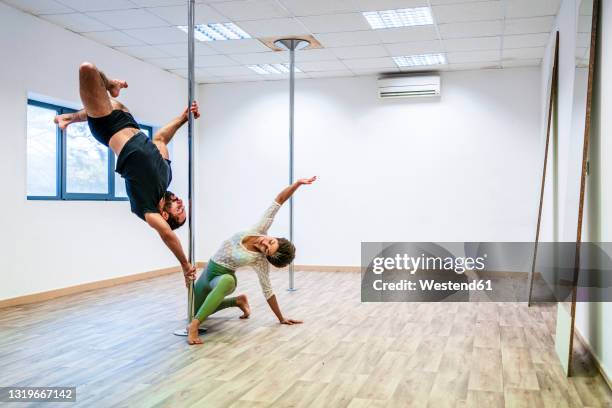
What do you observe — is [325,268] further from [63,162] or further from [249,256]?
[249,256]

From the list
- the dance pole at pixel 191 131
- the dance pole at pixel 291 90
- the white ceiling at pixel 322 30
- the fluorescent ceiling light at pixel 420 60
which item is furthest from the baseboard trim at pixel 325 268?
the dance pole at pixel 191 131

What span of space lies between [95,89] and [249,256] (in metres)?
1.86

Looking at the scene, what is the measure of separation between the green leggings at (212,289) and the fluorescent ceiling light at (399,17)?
9.84 feet

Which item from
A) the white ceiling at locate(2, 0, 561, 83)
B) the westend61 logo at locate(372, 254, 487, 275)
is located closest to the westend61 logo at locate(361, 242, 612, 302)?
the westend61 logo at locate(372, 254, 487, 275)

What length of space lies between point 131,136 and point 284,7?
109 inches

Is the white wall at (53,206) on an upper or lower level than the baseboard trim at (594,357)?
upper

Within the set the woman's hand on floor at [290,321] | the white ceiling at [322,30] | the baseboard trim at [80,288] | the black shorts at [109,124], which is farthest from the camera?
the baseboard trim at [80,288]

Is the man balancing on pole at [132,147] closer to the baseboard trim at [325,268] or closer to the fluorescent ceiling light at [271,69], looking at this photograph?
the fluorescent ceiling light at [271,69]

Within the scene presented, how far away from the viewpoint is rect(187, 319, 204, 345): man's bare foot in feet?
13.1

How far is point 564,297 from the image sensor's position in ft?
12.3

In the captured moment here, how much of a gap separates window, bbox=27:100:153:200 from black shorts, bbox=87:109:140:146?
3.16 meters

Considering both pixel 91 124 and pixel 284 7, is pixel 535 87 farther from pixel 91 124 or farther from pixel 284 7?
pixel 91 124

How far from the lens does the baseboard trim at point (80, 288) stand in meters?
5.48

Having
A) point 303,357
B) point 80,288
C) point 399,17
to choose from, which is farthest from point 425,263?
point 303,357
